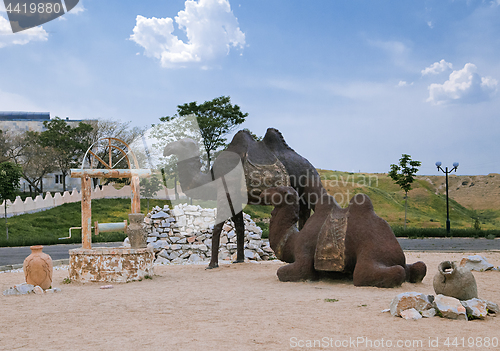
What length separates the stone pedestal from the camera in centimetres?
841

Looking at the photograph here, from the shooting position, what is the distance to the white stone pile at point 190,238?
1315cm

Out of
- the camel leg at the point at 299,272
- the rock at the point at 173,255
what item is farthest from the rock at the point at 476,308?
the rock at the point at 173,255

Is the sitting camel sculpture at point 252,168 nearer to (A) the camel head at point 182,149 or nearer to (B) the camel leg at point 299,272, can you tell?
(A) the camel head at point 182,149

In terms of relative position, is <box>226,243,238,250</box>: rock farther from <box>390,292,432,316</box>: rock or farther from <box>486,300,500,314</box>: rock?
<box>486,300,500,314</box>: rock

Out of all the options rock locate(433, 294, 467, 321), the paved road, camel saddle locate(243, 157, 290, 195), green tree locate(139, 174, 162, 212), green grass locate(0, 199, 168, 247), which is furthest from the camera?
green tree locate(139, 174, 162, 212)

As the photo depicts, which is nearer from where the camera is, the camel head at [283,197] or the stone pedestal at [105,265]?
the camel head at [283,197]

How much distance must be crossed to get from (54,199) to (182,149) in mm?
27631

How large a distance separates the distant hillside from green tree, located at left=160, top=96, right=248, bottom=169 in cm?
985

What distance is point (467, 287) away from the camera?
5129 mm

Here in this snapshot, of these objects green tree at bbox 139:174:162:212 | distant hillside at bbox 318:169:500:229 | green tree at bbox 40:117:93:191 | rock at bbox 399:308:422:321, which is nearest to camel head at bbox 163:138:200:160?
rock at bbox 399:308:422:321

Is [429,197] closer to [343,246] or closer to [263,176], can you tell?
[263,176]

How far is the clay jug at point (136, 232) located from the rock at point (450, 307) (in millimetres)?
5945

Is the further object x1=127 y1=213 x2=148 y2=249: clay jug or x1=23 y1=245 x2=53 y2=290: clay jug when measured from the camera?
x1=127 y1=213 x2=148 y2=249: clay jug

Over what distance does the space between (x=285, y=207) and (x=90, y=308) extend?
3838 millimetres
